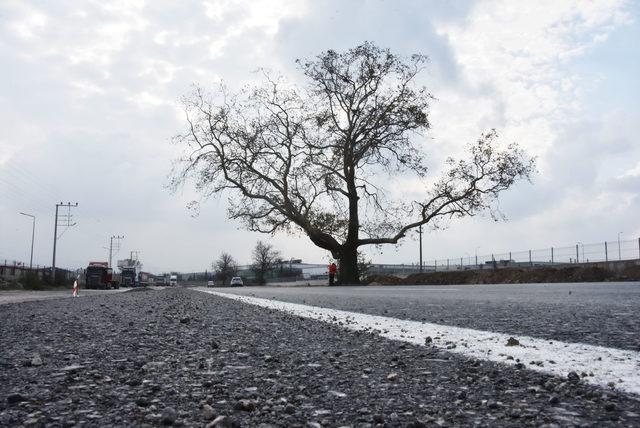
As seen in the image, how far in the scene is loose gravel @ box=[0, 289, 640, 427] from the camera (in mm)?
1302

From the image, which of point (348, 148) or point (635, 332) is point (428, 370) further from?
point (348, 148)

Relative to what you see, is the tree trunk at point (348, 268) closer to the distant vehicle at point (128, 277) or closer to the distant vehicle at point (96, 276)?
the distant vehicle at point (96, 276)

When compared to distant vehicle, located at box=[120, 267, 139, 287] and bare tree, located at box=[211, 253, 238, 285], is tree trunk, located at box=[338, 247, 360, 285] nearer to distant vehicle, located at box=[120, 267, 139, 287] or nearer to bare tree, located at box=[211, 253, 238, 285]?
distant vehicle, located at box=[120, 267, 139, 287]

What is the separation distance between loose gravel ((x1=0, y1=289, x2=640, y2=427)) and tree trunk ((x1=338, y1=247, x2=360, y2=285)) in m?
25.6

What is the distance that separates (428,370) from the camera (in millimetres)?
1875

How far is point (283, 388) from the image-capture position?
1.65 m

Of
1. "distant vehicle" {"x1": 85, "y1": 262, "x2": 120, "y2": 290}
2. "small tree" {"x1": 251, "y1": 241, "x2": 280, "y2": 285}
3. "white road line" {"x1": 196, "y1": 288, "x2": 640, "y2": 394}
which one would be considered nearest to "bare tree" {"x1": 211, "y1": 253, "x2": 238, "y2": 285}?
"small tree" {"x1": 251, "y1": 241, "x2": 280, "y2": 285}

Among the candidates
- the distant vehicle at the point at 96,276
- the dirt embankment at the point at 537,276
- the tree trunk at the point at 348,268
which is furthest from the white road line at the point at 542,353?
the distant vehicle at the point at 96,276

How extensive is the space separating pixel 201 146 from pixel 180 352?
26.5 meters

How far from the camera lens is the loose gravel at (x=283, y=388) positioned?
4.27 feet

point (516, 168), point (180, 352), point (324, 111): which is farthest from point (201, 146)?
point (180, 352)

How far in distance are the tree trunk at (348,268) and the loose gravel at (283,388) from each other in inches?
1008

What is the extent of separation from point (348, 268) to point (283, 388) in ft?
87.7

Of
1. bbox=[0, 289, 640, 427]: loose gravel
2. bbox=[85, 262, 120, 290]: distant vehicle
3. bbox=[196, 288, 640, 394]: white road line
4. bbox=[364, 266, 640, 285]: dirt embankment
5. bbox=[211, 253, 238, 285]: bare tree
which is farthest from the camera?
bbox=[211, 253, 238, 285]: bare tree
